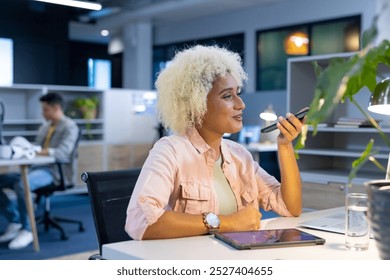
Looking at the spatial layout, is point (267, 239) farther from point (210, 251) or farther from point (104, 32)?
point (104, 32)

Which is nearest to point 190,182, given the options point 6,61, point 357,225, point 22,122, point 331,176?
point 357,225

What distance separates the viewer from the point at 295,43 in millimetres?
8070

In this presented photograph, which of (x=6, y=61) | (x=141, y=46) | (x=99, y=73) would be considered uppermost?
(x=141, y=46)

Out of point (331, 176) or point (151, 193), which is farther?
point (331, 176)

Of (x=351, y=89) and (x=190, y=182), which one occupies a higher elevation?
(x=351, y=89)

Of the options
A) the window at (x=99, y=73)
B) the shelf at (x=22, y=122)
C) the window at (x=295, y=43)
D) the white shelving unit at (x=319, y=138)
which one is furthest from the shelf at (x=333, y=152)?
the window at (x=99, y=73)

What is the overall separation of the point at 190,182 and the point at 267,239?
1.30 ft

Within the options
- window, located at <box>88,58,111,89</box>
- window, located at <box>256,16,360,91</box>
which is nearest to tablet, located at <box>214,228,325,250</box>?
window, located at <box>256,16,360,91</box>

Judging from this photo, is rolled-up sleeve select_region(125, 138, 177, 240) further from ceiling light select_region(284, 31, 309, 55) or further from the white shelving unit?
ceiling light select_region(284, 31, 309, 55)

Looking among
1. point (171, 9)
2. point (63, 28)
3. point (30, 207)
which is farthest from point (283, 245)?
point (63, 28)

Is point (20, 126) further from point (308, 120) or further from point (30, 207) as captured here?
point (308, 120)

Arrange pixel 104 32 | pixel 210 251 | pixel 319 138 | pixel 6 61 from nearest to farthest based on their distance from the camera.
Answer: pixel 210 251, pixel 319 138, pixel 6 61, pixel 104 32

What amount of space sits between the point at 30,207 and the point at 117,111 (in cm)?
307

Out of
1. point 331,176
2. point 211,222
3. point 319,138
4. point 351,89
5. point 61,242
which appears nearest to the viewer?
point 351,89
